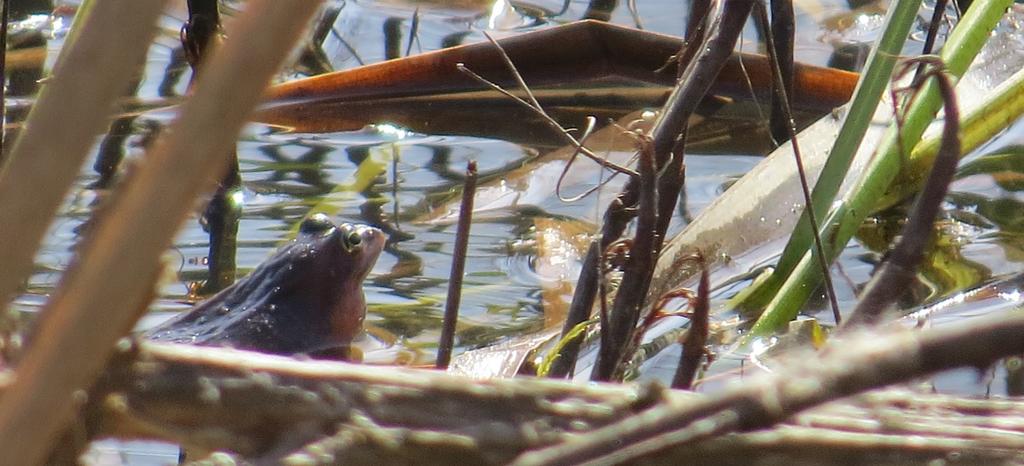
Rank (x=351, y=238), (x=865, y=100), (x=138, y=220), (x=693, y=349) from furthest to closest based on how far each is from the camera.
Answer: (x=351, y=238) → (x=865, y=100) → (x=693, y=349) → (x=138, y=220)

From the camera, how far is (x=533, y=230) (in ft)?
9.10

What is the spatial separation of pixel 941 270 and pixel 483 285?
0.92 m

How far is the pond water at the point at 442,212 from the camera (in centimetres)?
240

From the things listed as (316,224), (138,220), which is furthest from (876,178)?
(138,220)

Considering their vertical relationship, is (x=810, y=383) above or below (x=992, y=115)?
below

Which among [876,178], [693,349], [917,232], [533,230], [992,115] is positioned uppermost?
[992,115]

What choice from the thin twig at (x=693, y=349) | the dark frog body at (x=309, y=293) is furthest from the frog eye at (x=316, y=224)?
the thin twig at (x=693, y=349)

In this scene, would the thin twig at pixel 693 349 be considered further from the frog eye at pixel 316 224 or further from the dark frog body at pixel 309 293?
the frog eye at pixel 316 224

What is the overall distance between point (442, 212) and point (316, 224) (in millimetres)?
362

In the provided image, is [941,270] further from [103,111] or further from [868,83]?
[103,111]

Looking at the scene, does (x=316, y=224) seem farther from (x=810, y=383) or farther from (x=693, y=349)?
(x=810, y=383)

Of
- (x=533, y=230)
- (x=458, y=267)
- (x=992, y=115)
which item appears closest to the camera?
(x=458, y=267)

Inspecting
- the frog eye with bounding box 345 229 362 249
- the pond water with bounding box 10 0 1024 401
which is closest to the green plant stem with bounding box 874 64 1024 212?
the pond water with bounding box 10 0 1024 401

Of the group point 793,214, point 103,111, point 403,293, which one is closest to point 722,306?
point 793,214
